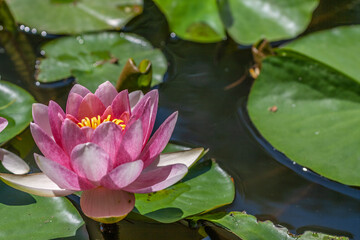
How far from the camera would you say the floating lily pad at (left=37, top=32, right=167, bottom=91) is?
8.10 feet

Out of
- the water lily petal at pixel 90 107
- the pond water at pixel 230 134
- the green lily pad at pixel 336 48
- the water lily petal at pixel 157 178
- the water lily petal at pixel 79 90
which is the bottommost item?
the pond water at pixel 230 134

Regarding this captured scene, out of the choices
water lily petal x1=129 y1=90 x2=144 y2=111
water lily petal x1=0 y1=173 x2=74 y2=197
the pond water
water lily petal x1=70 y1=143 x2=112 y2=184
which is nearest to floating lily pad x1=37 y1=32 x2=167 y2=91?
the pond water

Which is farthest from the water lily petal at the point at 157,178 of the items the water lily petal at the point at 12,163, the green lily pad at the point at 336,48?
the green lily pad at the point at 336,48

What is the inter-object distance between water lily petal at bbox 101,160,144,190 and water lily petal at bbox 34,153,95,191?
0.24ft

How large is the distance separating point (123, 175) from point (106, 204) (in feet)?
0.48

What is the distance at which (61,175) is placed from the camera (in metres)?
1.37

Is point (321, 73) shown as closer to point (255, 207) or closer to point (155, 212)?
point (255, 207)

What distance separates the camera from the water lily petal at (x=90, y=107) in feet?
5.13

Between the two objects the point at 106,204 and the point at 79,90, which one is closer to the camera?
the point at 106,204

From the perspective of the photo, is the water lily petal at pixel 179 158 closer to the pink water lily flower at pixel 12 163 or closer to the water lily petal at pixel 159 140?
the water lily petal at pixel 159 140

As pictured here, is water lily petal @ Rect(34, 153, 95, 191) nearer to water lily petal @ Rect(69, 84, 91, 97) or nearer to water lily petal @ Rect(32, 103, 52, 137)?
water lily petal @ Rect(32, 103, 52, 137)

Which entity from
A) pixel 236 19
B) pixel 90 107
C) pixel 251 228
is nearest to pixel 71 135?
pixel 90 107

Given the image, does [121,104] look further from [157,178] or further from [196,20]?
[196,20]

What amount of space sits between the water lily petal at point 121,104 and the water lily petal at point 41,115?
0.78 feet
